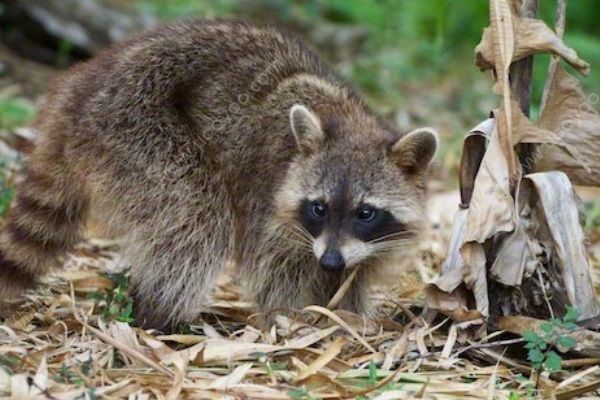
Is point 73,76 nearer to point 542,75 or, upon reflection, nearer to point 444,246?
point 444,246

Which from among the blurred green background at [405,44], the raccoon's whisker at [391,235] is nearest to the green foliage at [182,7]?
the blurred green background at [405,44]

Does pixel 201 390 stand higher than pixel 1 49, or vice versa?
pixel 1 49

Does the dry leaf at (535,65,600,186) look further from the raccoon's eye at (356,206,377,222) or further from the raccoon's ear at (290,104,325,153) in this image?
the raccoon's ear at (290,104,325,153)

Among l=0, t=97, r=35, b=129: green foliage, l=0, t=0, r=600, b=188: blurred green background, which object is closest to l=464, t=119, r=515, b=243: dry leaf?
l=0, t=97, r=35, b=129: green foliage

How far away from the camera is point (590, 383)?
4551mm

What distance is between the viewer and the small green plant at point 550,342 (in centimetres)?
454

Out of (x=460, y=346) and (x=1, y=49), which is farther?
(x=1, y=49)

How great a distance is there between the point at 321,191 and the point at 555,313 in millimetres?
1341

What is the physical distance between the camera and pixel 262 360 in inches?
187

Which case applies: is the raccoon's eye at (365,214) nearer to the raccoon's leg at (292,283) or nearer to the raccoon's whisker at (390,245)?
the raccoon's whisker at (390,245)

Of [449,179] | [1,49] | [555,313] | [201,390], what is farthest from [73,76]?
[1,49]

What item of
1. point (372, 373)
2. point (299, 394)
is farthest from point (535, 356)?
point (299, 394)

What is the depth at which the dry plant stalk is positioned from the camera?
511 cm

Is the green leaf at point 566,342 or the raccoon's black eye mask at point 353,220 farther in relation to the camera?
the raccoon's black eye mask at point 353,220
